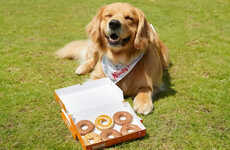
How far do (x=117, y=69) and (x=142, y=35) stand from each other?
63cm

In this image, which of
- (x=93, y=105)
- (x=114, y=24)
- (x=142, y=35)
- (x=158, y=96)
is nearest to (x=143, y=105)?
(x=158, y=96)

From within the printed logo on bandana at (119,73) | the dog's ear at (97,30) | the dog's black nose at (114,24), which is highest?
the dog's black nose at (114,24)

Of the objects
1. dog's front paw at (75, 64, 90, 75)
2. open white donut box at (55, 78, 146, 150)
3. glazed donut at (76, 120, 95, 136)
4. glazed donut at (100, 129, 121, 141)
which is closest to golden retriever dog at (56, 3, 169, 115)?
open white donut box at (55, 78, 146, 150)

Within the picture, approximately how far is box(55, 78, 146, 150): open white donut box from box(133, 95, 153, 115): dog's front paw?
182 mm

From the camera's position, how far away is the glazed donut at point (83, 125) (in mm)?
2821

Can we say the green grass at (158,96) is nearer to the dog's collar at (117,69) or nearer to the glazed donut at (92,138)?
the glazed donut at (92,138)

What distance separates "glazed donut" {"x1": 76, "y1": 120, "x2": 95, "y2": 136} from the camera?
282 centimetres

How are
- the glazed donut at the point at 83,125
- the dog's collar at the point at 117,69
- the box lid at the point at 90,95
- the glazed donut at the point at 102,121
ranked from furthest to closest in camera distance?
the dog's collar at the point at 117,69
the box lid at the point at 90,95
the glazed donut at the point at 102,121
the glazed donut at the point at 83,125

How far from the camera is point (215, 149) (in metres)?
2.83

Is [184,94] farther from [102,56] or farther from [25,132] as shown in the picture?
[25,132]

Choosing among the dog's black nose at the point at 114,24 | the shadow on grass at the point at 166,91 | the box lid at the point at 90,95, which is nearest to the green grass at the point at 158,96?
the shadow on grass at the point at 166,91

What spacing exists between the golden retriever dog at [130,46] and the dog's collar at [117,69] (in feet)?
0.12

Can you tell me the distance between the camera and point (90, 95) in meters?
3.54

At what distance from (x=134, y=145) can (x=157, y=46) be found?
2.14 metres
